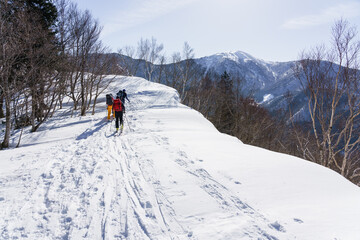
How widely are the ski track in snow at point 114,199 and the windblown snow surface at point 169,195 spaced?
2 cm

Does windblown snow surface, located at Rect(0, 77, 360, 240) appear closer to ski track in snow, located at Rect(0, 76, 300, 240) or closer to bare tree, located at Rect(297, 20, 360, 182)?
ski track in snow, located at Rect(0, 76, 300, 240)

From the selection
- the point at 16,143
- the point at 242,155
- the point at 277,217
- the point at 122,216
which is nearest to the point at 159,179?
the point at 122,216

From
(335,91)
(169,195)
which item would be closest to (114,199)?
(169,195)

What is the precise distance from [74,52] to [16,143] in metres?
7.46

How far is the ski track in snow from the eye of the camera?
2.72m

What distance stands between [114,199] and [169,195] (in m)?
1.11

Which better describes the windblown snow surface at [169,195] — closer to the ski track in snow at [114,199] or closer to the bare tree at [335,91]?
the ski track in snow at [114,199]

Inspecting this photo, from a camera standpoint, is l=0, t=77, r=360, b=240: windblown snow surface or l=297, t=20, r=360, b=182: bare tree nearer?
l=0, t=77, r=360, b=240: windblown snow surface

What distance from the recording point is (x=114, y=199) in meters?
3.46

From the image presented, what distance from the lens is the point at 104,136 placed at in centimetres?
782

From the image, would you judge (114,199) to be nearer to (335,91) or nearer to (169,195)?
(169,195)

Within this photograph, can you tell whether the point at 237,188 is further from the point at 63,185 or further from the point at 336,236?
the point at 63,185

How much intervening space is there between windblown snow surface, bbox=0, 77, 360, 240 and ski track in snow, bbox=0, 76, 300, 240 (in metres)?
0.02

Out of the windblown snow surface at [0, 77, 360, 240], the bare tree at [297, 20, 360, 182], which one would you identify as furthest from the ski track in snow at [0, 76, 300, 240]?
the bare tree at [297, 20, 360, 182]
